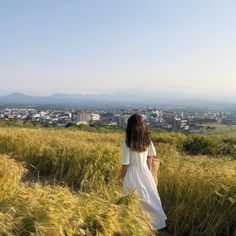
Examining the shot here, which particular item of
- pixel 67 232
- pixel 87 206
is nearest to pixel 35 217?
pixel 67 232

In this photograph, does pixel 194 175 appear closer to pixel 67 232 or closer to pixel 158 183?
pixel 158 183

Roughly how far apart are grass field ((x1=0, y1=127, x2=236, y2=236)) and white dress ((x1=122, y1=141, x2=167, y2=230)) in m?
0.30

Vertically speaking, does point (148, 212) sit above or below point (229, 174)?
below

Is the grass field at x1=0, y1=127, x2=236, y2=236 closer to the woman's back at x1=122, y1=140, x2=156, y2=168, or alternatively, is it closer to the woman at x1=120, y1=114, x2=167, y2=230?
the woman at x1=120, y1=114, x2=167, y2=230

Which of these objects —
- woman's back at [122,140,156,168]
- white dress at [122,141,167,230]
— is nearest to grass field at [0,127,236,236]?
white dress at [122,141,167,230]

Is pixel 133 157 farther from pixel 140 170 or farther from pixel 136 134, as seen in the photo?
pixel 136 134

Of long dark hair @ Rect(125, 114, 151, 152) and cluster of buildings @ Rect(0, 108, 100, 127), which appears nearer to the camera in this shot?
long dark hair @ Rect(125, 114, 151, 152)

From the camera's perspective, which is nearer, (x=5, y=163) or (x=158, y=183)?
(x=158, y=183)

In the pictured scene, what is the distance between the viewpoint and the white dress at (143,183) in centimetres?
616

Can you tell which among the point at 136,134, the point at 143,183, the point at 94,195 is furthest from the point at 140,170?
the point at 94,195

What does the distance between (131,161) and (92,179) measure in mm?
2099

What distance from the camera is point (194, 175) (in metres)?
6.84

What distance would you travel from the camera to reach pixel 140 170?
6332mm

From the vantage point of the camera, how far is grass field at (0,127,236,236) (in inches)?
174
